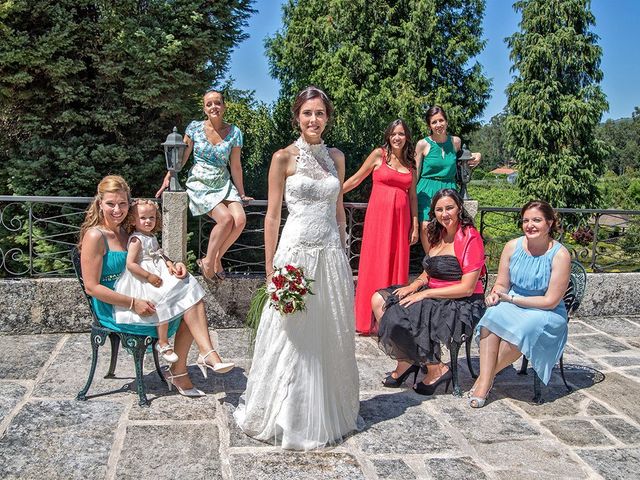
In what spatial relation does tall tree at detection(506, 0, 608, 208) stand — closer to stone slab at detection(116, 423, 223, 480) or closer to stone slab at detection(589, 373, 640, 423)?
stone slab at detection(589, 373, 640, 423)

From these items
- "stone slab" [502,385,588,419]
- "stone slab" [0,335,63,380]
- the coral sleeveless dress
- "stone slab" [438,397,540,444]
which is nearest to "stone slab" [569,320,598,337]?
"stone slab" [502,385,588,419]

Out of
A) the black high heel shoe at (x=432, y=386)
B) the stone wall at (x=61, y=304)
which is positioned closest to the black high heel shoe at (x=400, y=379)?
the black high heel shoe at (x=432, y=386)

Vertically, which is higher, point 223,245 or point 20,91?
point 20,91

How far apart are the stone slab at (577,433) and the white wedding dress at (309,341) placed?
1.31m

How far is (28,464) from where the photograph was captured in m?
3.43

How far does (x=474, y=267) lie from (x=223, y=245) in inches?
93.5

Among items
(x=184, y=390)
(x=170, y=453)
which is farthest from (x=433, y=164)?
(x=170, y=453)

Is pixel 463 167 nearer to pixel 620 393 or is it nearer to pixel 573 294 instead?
pixel 573 294

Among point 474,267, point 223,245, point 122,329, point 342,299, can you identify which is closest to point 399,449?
point 342,299

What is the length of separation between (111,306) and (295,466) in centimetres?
174

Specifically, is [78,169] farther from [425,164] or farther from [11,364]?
[425,164]

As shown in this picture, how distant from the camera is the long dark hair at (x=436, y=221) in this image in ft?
15.5

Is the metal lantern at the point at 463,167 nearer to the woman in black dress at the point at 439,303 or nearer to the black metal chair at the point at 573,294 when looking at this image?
the black metal chair at the point at 573,294

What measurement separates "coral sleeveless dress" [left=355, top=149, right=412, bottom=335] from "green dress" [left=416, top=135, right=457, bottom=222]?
234 millimetres
